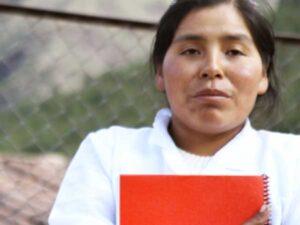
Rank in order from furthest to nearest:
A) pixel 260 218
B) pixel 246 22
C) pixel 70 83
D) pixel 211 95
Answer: pixel 70 83 → pixel 246 22 → pixel 211 95 → pixel 260 218

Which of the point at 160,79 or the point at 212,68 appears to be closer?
the point at 212,68

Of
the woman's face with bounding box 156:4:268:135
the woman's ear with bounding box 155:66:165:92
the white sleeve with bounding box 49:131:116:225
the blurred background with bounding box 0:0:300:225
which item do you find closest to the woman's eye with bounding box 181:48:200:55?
the woman's face with bounding box 156:4:268:135

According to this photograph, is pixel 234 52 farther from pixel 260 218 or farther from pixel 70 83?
pixel 70 83

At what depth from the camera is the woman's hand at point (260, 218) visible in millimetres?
1590

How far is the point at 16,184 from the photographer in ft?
10.4

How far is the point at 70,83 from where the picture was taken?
3445mm

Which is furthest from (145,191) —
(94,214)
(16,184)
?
(16,184)

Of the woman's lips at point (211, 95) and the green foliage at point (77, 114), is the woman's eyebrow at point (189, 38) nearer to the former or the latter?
the woman's lips at point (211, 95)

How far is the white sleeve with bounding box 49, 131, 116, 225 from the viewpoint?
5.57 feet

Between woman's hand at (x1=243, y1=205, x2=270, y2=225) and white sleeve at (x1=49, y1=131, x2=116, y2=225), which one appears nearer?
woman's hand at (x1=243, y1=205, x2=270, y2=225)

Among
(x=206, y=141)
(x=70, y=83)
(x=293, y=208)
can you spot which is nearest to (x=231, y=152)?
(x=206, y=141)

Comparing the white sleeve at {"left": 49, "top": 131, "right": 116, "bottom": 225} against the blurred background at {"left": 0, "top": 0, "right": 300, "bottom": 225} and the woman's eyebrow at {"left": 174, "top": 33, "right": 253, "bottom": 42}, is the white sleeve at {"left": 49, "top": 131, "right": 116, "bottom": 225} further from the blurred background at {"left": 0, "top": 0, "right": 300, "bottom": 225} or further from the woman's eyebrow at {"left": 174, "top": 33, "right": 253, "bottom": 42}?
the blurred background at {"left": 0, "top": 0, "right": 300, "bottom": 225}

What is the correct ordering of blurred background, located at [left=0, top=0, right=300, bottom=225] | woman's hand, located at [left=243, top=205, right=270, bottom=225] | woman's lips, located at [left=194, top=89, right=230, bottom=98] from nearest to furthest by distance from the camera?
woman's hand, located at [left=243, top=205, right=270, bottom=225] → woman's lips, located at [left=194, top=89, right=230, bottom=98] → blurred background, located at [left=0, top=0, right=300, bottom=225]

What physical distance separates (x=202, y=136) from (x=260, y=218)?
255mm
